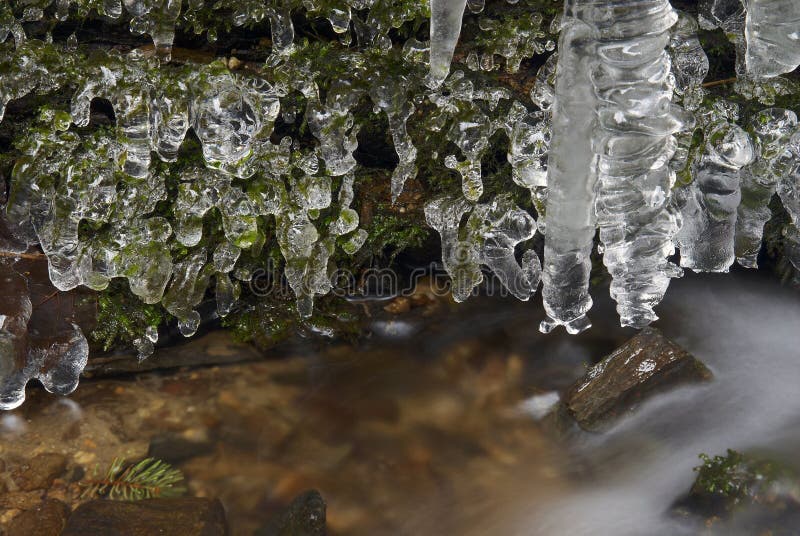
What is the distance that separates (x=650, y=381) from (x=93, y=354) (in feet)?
8.71

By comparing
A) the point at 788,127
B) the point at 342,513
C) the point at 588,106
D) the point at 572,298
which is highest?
the point at 588,106

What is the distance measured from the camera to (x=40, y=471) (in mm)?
3207

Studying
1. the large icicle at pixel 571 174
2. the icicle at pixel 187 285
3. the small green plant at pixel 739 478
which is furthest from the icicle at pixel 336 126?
the small green plant at pixel 739 478

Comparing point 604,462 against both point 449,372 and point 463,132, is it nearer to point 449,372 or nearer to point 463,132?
point 449,372

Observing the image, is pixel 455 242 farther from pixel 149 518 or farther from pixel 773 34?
pixel 149 518

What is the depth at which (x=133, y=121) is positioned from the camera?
8.98 feet

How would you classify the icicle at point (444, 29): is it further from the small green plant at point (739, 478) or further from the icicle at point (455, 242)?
the small green plant at point (739, 478)

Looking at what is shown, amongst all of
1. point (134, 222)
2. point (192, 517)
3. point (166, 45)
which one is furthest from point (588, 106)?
point (192, 517)

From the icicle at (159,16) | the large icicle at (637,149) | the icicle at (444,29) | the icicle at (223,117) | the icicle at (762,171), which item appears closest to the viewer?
the large icicle at (637,149)

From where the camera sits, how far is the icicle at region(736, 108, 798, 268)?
3236mm

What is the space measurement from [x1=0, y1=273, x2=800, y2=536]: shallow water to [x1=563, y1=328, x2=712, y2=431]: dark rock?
0.23ft

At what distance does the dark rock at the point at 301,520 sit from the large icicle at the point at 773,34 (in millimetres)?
2351

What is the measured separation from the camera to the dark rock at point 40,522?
298 cm

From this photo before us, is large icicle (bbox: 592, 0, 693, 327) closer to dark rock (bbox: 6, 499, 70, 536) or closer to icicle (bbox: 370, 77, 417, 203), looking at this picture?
icicle (bbox: 370, 77, 417, 203)
